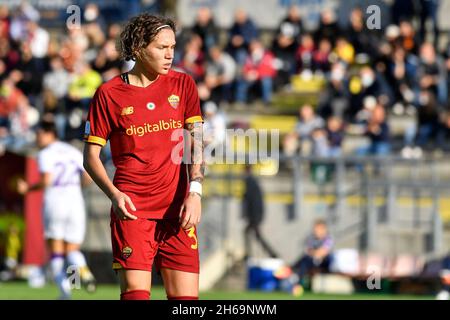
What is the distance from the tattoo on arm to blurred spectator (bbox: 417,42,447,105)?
14.9m

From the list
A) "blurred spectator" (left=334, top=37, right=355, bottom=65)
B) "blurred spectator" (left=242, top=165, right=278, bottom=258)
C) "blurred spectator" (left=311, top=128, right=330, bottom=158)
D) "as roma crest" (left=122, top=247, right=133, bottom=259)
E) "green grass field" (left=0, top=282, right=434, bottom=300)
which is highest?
"blurred spectator" (left=334, top=37, right=355, bottom=65)

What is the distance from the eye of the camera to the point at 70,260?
50.0 ft

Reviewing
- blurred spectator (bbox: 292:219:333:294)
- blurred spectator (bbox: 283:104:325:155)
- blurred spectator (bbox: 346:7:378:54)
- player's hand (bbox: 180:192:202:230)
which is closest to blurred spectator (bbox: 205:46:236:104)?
blurred spectator (bbox: 283:104:325:155)

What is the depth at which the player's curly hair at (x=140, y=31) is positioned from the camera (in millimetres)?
7512

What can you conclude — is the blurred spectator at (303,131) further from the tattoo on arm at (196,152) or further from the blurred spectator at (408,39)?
the tattoo on arm at (196,152)

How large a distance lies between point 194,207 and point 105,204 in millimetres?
11991

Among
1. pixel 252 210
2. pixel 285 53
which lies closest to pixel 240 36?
pixel 285 53

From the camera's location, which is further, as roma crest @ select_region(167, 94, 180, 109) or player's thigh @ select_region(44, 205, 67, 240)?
player's thigh @ select_region(44, 205, 67, 240)

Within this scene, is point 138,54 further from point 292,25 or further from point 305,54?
point 292,25

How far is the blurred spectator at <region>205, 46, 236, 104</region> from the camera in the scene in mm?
23172

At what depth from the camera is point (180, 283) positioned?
7.52 meters

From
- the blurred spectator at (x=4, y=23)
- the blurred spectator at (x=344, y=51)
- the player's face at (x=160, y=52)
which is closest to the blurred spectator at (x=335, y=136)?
the blurred spectator at (x=344, y=51)

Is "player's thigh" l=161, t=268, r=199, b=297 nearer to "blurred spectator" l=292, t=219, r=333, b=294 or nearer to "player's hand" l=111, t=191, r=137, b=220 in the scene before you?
"player's hand" l=111, t=191, r=137, b=220
